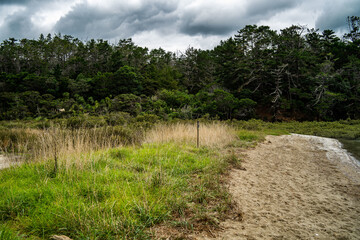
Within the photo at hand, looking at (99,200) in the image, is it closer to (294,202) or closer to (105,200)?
(105,200)

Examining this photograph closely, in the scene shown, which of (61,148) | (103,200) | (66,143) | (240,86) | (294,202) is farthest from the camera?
(240,86)

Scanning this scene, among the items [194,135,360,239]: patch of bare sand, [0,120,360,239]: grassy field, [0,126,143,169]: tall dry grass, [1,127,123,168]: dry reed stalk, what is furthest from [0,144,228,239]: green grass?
[194,135,360,239]: patch of bare sand

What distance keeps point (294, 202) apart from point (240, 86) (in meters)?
31.8

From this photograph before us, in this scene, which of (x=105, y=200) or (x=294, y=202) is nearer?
(x=105, y=200)

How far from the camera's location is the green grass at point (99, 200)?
2447mm

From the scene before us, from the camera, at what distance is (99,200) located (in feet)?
10.3

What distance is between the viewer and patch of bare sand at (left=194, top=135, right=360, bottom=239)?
2914 millimetres

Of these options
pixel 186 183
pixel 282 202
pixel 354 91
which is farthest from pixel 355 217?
pixel 354 91

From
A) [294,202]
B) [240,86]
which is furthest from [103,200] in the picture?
[240,86]

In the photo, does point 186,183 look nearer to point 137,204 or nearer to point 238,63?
point 137,204

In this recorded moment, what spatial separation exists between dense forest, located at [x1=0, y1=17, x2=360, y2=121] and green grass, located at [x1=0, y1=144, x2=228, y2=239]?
15363mm

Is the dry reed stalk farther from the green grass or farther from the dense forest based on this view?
the dense forest

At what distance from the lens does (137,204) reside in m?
2.98

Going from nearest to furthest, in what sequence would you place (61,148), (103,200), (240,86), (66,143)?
(103,200) < (61,148) < (66,143) < (240,86)
